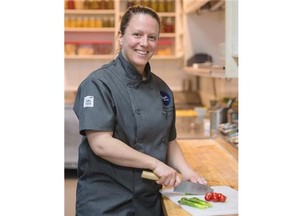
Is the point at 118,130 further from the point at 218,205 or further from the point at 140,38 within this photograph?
the point at 218,205

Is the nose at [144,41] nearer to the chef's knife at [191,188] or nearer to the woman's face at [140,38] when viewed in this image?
the woman's face at [140,38]

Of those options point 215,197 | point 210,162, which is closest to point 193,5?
point 210,162

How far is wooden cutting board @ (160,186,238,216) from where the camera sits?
1.81 m

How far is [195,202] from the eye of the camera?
1.91 m

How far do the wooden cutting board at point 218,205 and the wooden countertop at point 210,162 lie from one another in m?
0.03

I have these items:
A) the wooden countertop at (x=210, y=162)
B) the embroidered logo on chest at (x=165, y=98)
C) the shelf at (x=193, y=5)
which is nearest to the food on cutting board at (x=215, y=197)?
the wooden countertop at (x=210, y=162)

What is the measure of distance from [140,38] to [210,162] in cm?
124

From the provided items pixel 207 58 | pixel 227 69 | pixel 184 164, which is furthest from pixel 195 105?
pixel 184 164

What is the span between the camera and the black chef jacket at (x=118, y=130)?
6.01 feet
